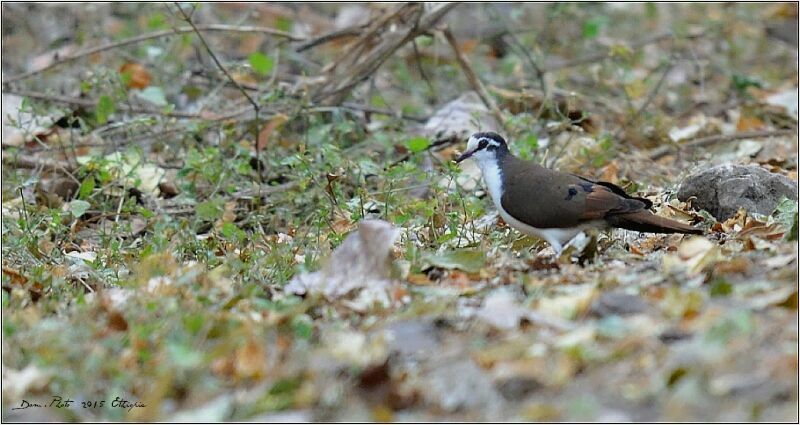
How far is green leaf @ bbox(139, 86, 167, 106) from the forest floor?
0.46ft

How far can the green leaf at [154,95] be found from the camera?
740 cm

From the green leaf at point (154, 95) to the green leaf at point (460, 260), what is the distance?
11.4ft

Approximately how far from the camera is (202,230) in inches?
257

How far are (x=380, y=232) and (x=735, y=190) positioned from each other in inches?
82.8

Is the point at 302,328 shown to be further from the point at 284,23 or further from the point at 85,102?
the point at 284,23

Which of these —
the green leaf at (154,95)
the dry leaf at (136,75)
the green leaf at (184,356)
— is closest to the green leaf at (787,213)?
the green leaf at (184,356)

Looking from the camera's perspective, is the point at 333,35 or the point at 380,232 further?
the point at 333,35

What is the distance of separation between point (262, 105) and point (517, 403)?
14.9ft

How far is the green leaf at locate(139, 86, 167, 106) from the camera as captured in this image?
7402 millimetres

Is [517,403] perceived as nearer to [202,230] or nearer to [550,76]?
[202,230]

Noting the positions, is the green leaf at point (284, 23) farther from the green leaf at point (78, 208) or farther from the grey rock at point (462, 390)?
the grey rock at point (462, 390)

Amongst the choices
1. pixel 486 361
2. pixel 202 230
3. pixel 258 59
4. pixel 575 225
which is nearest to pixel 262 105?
pixel 258 59

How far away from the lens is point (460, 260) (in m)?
4.38

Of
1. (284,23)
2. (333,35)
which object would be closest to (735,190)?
(333,35)
